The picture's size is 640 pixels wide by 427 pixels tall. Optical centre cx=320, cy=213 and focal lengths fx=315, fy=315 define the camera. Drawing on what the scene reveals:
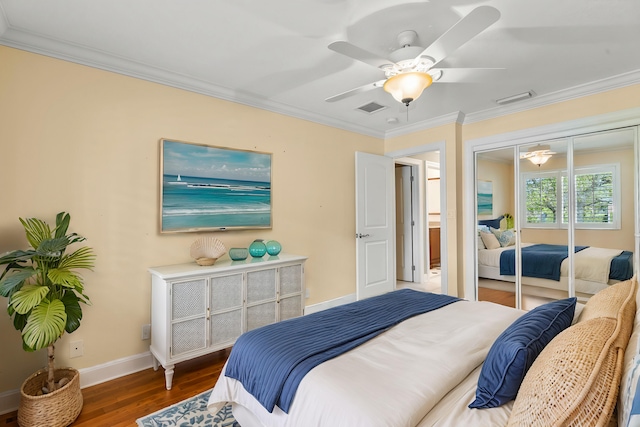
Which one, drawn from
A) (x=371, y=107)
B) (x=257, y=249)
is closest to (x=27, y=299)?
(x=257, y=249)

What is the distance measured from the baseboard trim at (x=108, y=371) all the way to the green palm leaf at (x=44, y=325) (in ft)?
2.56

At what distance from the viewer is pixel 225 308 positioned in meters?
2.61

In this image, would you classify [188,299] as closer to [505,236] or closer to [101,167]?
[101,167]

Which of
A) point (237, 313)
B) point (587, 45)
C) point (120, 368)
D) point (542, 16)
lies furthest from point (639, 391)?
point (120, 368)

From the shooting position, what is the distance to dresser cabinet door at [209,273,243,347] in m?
2.55

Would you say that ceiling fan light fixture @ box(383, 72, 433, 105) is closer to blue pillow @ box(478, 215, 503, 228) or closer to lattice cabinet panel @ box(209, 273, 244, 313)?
lattice cabinet panel @ box(209, 273, 244, 313)

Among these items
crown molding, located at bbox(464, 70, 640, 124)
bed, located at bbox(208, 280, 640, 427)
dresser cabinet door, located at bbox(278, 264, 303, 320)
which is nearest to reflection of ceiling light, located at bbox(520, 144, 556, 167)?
crown molding, located at bbox(464, 70, 640, 124)

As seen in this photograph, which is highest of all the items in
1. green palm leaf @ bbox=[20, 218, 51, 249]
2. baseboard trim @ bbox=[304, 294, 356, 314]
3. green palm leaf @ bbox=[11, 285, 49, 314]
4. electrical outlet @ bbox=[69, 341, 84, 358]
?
green palm leaf @ bbox=[20, 218, 51, 249]

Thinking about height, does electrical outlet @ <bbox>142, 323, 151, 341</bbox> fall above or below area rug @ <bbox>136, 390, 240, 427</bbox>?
above

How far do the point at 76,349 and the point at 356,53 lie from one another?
9.32ft

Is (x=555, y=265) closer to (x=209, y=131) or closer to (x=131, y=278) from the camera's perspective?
(x=209, y=131)

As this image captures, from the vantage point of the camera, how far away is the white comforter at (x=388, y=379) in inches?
44.1

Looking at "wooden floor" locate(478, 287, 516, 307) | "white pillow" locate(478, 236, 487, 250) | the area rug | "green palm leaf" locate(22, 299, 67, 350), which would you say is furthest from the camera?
"white pillow" locate(478, 236, 487, 250)

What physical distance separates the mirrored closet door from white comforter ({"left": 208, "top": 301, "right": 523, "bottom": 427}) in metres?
1.98
